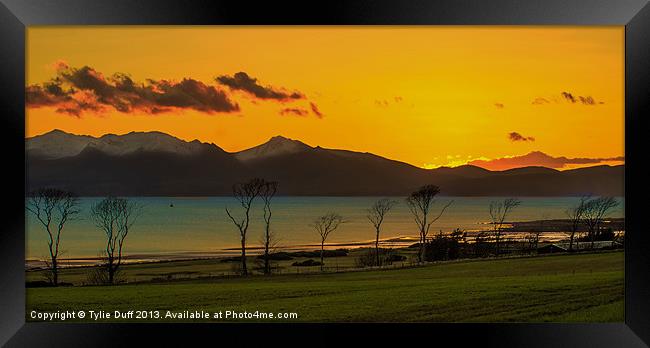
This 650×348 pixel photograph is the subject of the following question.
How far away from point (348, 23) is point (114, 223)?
3304 mm

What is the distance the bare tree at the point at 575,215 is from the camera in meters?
8.20

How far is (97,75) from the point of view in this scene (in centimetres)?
768

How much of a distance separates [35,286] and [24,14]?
9.04 ft

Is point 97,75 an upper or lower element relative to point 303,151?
upper

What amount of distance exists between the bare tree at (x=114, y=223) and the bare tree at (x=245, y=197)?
1003 mm

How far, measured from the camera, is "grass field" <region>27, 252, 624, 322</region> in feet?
24.8

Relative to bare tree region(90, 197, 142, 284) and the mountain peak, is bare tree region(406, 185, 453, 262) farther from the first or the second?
bare tree region(90, 197, 142, 284)

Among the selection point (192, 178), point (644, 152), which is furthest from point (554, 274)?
point (192, 178)

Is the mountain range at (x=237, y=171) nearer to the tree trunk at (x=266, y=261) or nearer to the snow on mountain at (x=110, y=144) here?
the snow on mountain at (x=110, y=144)

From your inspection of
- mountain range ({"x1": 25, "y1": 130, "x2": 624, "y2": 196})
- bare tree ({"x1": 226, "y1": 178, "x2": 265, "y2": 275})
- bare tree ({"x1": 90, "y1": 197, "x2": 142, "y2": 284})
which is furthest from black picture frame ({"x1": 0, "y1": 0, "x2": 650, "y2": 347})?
bare tree ({"x1": 226, "y1": 178, "x2": 265, "y2": 275})

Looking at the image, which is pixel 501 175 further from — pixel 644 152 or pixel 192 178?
pixel 192 178

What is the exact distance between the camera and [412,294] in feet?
27.0

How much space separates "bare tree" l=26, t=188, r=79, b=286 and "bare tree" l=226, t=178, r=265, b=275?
5.24ft

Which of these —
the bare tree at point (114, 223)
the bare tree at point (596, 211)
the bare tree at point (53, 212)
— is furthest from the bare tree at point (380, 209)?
the bare tree at point (53, 212)
